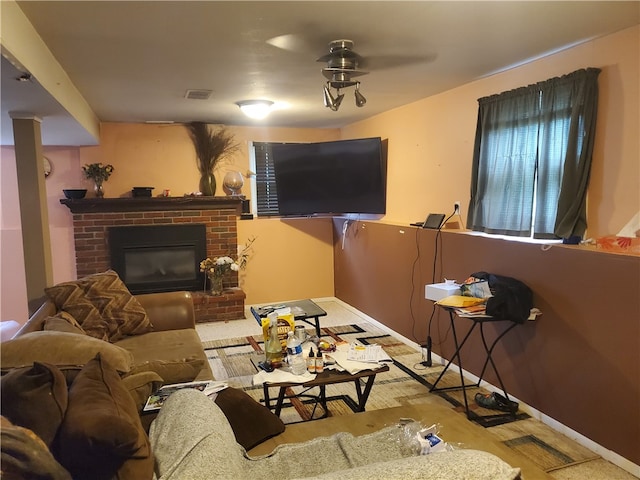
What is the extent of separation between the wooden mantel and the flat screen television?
0.65m

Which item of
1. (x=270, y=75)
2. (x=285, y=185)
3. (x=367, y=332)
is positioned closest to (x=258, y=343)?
(x=367, y=332)

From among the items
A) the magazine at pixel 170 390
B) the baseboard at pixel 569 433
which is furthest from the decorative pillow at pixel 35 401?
the baseboard at pixel 569 433

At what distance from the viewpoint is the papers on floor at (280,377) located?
2316 millimetres

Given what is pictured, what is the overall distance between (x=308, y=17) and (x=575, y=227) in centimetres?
194

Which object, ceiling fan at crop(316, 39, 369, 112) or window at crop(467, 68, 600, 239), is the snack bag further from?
window at crop(467, 68, 600, 239)

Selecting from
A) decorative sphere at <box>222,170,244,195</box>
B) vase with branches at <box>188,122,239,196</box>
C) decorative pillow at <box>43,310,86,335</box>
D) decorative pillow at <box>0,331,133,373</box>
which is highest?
vase with branches at <box>188,122,239,196</box>

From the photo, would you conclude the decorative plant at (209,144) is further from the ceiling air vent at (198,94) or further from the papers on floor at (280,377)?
the papers on floor at (280,377)

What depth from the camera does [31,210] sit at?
332cm

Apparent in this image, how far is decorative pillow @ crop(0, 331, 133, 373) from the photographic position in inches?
68.9

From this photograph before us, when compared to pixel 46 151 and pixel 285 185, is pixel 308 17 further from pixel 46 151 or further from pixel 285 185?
pixel 46 151

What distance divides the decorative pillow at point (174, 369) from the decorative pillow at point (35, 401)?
80 cm

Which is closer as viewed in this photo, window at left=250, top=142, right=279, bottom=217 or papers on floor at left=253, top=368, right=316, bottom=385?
papers on floor at left=253, top=368, right=316, bottom=385

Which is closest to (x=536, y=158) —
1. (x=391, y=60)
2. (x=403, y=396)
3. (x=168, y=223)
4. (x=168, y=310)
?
(x=391, y=60)

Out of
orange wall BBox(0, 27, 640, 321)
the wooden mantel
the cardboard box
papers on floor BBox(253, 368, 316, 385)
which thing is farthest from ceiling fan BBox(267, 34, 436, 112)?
the wooden mantel
